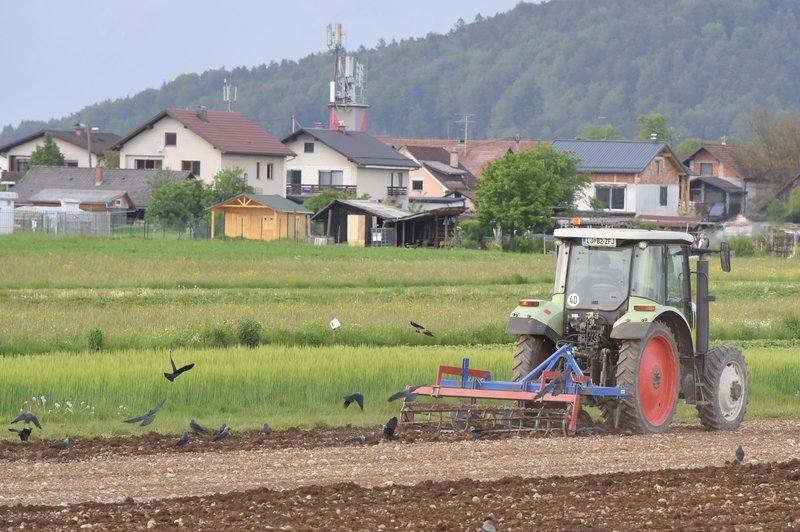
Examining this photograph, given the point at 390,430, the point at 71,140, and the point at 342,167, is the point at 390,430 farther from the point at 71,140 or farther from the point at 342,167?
the point at 71,140

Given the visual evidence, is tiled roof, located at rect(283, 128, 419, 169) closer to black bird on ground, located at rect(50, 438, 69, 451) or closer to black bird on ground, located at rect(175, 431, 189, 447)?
black bird on ground, located at rect(175, 431, 189, 447)

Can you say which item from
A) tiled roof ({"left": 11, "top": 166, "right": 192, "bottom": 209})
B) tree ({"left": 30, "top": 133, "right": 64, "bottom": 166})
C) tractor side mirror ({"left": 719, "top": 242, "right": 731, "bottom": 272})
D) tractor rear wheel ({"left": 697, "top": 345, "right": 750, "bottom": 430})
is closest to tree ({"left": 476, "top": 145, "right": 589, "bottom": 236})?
tiled roof ({"left": 11, "top": 166, "right": 192, "bottom": 209})

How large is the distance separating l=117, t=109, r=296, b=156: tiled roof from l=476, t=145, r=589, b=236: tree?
19.7m

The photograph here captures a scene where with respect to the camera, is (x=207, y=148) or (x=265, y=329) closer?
(x=265, y=329)

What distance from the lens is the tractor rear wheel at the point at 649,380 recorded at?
1445 centimetres

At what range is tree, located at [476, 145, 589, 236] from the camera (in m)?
67.5

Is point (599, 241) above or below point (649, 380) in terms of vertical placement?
above

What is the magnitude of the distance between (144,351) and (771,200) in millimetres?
82775

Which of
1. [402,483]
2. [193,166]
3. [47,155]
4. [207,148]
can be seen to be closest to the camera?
[402,483]

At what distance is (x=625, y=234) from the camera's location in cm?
1511

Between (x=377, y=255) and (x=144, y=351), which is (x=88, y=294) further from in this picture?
(x=377, y=255)

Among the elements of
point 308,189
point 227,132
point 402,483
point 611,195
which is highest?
point 227,132

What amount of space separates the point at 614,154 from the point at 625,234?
240ft

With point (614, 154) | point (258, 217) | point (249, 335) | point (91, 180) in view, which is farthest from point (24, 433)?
point (614, 154)
